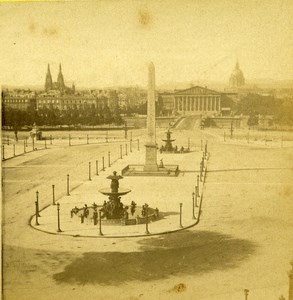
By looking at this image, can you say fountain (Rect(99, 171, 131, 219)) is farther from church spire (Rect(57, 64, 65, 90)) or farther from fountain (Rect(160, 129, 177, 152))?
church spire (Rect(57, 64, 65, 90))

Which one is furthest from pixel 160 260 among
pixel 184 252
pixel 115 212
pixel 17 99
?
pixel 17 99

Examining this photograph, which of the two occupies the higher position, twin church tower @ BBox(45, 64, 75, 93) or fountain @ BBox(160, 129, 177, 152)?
twin church tower @ BBox(45, 64, 75, 93)

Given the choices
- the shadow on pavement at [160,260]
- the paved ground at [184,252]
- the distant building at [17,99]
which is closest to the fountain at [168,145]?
the paved ground at [184,252]

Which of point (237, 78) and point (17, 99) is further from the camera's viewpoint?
point (17, 99)

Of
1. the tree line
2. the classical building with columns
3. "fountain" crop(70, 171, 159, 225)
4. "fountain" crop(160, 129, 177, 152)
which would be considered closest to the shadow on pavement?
"fountain" crop(70, 171, 159, 225)

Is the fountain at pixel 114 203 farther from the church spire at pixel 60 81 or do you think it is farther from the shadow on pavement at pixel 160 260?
the church spire at pixel 60 81

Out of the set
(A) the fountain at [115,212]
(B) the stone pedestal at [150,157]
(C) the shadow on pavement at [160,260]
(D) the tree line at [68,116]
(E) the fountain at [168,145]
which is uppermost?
(D) the tree line at [68,116]

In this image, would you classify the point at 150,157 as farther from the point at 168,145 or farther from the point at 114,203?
the point at 114,203
